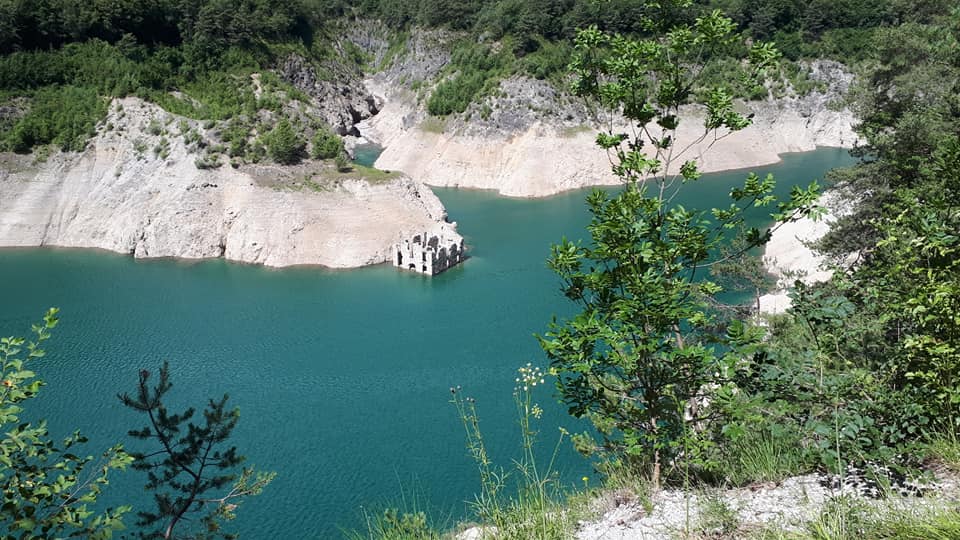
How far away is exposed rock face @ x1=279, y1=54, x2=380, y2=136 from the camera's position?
70.9 metres

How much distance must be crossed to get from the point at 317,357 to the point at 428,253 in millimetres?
12286

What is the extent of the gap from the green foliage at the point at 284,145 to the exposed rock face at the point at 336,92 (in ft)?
64.9

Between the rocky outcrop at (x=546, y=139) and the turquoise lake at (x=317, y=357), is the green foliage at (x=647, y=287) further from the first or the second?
the rocky outcrop at (x=546, y=139)

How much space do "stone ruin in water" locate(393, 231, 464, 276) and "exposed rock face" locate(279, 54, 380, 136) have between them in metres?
30.5

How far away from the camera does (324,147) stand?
165 feet

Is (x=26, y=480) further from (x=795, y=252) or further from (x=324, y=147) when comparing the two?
(x=324, y=147)

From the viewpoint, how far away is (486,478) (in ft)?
24.5

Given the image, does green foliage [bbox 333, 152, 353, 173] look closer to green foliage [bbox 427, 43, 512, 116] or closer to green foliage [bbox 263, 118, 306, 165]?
green foliage [bbox 263, 118, 306, 165]

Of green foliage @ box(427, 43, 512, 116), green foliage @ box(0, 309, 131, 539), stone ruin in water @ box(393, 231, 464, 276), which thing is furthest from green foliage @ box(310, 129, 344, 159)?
green foliage @ box(0, 309, 131, 539)

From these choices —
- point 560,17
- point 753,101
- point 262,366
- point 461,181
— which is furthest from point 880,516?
point 753,101

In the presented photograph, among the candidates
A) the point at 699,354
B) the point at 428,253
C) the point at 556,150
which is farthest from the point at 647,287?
the point at 556,150

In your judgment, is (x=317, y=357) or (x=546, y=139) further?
(x=546, y=139)

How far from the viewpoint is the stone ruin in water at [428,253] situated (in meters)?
42.8

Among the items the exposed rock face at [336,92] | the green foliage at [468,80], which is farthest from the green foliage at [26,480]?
the exposed rock face at [336,92]
